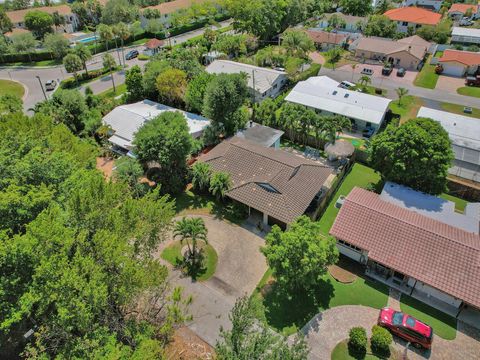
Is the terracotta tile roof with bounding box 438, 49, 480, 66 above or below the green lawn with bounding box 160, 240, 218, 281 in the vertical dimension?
above

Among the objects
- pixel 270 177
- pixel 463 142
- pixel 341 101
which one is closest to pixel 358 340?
pixel 270 177

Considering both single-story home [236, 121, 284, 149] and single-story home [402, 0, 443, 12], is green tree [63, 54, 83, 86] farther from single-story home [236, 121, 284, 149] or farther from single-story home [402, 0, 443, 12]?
single-story home [402, 0, 443, 12]

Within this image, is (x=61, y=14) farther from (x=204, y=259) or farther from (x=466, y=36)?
(x=466, y=36)

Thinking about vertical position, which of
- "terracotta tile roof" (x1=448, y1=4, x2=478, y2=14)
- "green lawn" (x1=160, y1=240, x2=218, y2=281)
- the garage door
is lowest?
"green lawn" (x1=160, y1=240, x2=218, y2=281)

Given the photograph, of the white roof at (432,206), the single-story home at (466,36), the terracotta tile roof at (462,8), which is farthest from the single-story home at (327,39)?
the white roof at (432,206)

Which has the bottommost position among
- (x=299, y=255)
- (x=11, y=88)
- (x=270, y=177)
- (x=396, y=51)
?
(x=11, y=88)

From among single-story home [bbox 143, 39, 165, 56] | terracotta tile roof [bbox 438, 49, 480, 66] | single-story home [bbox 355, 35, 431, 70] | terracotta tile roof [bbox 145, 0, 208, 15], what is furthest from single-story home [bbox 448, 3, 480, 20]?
single-story home [bbox 143, 39, 165, 56]

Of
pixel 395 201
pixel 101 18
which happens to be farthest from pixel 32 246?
pixel 101 18
